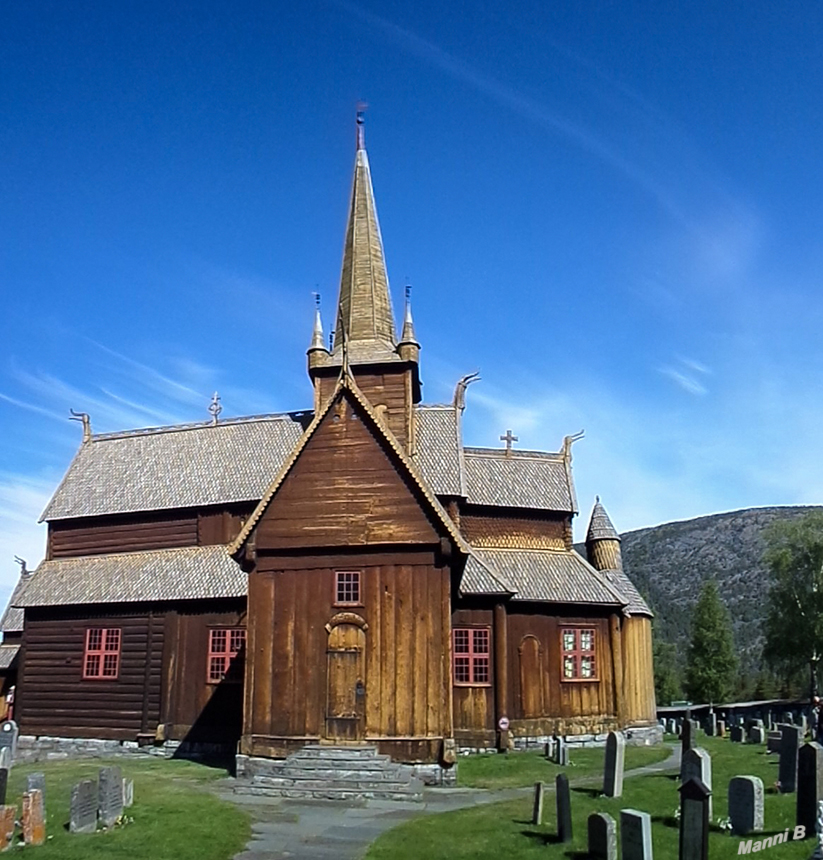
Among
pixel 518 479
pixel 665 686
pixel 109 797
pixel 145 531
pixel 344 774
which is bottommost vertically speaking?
pixel 344 774

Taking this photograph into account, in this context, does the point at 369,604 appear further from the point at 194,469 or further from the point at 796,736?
the point at 194,469

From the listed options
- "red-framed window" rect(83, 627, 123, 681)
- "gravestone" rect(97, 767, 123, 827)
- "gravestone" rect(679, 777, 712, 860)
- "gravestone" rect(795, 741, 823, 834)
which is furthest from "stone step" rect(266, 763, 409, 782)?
"red-framed window" rect(83, 627, 123, 681)

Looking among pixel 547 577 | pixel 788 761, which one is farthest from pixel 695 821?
pixel 547 577

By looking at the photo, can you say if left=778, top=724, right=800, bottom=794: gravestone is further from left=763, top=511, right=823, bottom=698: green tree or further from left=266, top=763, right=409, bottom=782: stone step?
left=763, top=511, right=823, bottom=698: green tree

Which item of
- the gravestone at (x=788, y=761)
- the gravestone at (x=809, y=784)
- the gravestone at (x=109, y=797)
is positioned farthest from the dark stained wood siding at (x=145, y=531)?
the gravestone at (x=809, y=784)

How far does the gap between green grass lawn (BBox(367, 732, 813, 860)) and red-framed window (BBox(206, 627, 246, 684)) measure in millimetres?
13258

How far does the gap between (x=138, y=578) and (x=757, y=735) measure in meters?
22.6

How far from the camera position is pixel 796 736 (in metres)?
19.2

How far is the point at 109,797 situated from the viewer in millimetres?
16188

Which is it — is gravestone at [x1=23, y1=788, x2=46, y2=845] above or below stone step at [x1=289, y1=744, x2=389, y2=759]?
below

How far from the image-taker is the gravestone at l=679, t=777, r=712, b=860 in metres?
10.3

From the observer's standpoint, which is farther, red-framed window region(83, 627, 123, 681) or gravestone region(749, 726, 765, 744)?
red-framed window region(83, 627, 123, 681)

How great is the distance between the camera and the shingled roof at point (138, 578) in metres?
30.5

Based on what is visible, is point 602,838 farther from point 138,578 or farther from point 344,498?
point 138,578
